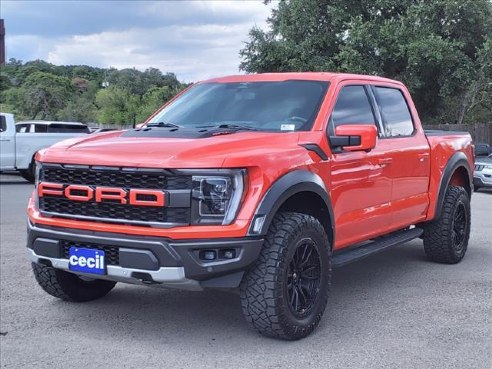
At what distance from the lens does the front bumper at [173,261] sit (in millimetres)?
3979

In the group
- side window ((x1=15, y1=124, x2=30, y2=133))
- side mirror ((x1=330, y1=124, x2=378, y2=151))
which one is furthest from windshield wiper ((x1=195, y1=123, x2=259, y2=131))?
side window ((x1=15, y1=124, x2=30, y2=133))

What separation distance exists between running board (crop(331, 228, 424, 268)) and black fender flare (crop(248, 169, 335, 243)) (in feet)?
1.73

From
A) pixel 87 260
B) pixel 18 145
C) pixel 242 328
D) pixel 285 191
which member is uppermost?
pixel 285 191

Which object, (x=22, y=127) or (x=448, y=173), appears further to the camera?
(x=22, y=127)

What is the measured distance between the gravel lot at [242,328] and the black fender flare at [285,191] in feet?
2.98

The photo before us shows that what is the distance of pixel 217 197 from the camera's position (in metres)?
4.06

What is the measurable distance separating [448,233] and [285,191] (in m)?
3.20

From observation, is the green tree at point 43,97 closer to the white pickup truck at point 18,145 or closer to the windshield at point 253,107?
the white pickup truck at point 18,145

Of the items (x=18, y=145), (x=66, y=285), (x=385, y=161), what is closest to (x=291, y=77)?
(x=385, y=161)

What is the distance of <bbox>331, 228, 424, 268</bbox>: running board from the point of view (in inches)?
199

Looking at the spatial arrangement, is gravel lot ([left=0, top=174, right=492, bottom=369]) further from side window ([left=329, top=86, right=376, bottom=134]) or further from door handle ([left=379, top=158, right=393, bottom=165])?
side window ([left=329, top=86, right=376, bottom=134])

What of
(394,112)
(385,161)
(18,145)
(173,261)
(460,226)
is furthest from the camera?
(18,145)

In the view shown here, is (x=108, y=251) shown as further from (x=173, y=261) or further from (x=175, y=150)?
(x=175, y=150)

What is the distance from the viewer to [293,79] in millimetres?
5473
